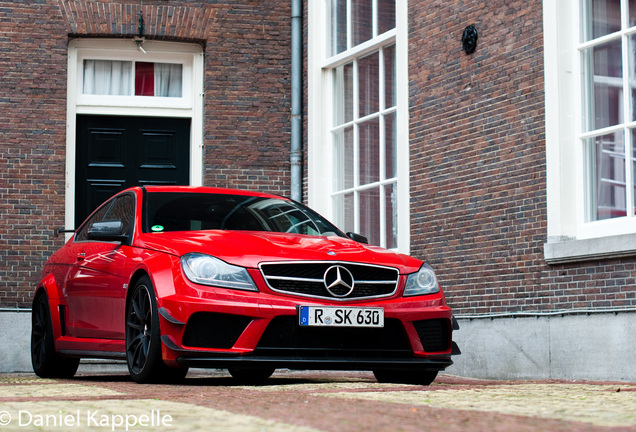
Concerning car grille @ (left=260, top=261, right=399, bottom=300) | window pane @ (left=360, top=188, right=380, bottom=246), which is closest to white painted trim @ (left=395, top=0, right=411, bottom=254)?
window pane @ (left=360, top=188, right=380, bottom=246)

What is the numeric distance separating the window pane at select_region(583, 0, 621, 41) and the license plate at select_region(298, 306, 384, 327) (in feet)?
12.6

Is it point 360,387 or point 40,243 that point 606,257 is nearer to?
point 360,387

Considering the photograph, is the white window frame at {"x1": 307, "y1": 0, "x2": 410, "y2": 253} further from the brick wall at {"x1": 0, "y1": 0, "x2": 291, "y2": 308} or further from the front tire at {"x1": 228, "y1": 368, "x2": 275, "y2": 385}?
the front tire at {"x1": 228, "y1": 368, "x2": 275, "y2": 385}

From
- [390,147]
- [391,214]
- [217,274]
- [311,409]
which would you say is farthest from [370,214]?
[311,409]

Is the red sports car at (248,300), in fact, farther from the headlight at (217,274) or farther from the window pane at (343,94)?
the window pane at (343,94)

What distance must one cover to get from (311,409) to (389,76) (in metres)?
8.15

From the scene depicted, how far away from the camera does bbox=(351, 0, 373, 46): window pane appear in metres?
12.9

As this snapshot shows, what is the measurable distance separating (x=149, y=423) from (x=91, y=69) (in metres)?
10.4

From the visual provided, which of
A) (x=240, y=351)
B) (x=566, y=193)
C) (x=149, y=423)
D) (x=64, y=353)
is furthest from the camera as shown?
(x=566, y=193)

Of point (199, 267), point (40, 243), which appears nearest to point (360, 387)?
point (199, 267)

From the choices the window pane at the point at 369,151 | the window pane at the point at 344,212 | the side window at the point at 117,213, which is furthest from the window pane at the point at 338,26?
the side window at the point at 117,213

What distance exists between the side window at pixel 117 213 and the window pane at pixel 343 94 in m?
5.17

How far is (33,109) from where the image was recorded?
44.4 feet

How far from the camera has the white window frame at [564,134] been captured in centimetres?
933
